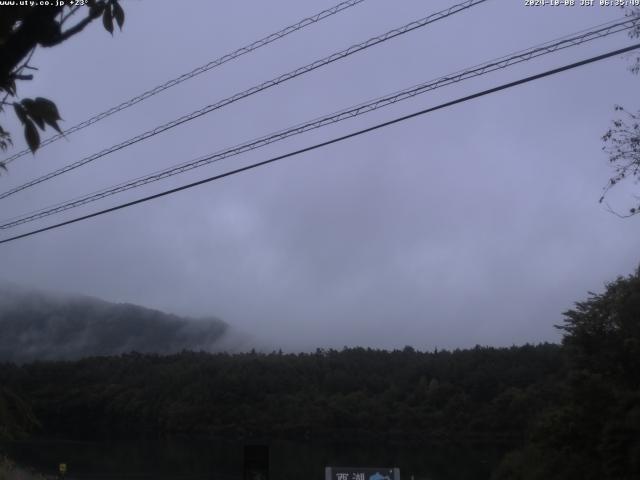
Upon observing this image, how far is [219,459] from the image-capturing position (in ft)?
179

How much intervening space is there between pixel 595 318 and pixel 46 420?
41.7 metres

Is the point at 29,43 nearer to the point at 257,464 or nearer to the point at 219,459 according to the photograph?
the point at 257,464

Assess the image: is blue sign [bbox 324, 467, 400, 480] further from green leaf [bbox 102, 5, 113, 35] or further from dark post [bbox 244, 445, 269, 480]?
green leaf [bbox 102, 5, 113, 35]

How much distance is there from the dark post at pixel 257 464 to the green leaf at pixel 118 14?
6.72 m

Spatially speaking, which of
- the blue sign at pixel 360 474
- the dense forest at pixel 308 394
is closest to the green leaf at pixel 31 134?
the blue sign at pixel 360 474

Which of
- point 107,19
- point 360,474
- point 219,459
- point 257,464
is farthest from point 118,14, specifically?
point 219,459

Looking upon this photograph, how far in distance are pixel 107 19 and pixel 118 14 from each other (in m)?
0.06

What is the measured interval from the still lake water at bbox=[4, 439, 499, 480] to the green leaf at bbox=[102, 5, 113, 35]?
113 feet

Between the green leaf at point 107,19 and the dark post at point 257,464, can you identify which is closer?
the green leaf at point 107,19

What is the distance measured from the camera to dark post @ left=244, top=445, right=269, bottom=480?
942 centimetres

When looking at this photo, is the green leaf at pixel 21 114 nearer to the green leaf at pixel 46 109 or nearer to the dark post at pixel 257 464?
the green leaf at pixel 46 109

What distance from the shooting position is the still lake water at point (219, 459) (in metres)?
42.5

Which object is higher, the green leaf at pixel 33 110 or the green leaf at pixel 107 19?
the green leaf at pixel 107 19

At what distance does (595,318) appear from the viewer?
27.9m
